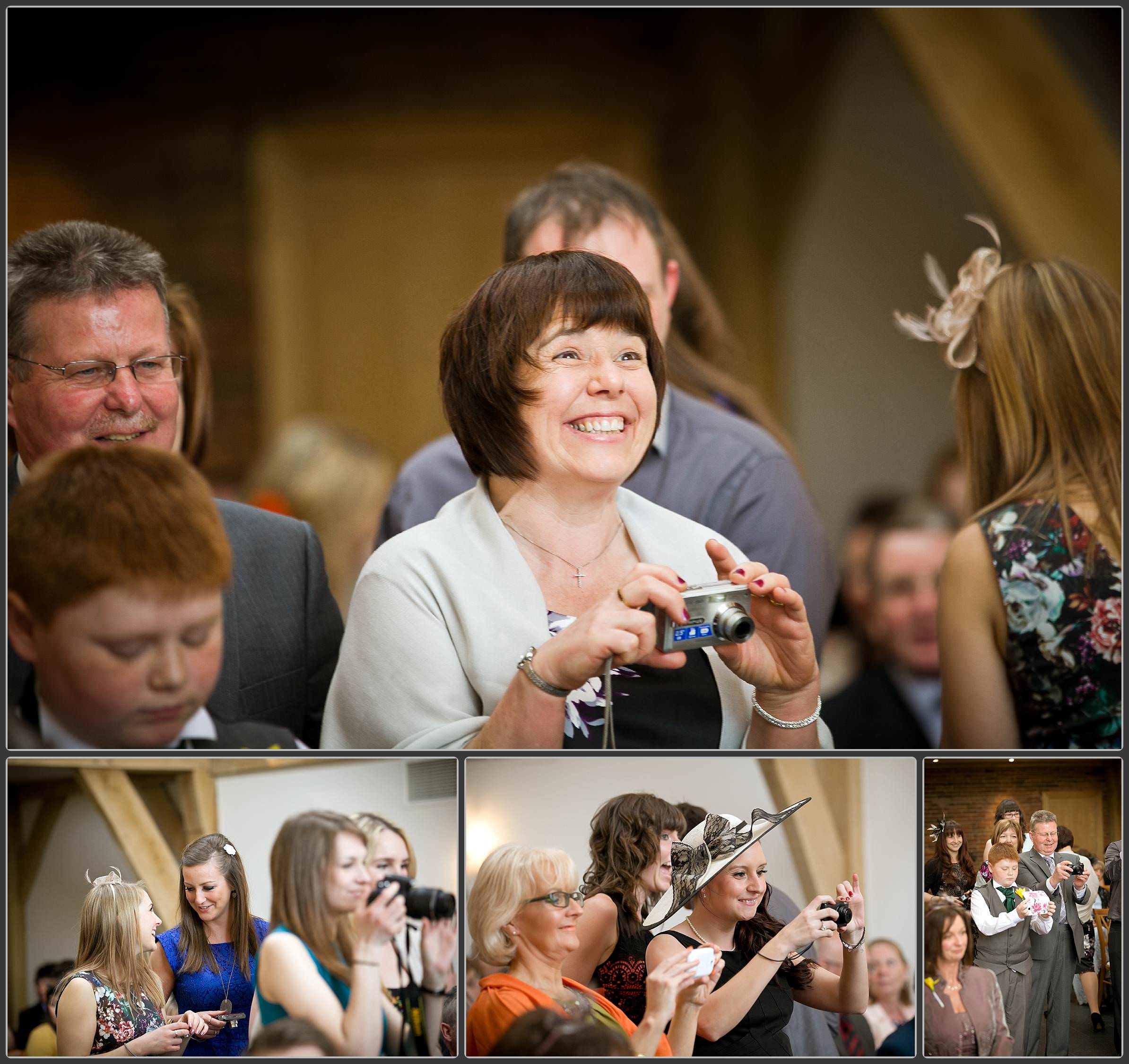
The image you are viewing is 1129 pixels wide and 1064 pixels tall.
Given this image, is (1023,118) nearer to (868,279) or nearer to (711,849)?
(868,279)

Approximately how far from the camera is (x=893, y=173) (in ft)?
14.0

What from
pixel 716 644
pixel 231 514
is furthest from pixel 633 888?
pixel 231 514

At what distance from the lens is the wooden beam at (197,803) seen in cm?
146

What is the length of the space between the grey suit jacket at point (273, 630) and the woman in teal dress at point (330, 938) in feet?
0.40

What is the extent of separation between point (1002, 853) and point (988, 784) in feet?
0.31

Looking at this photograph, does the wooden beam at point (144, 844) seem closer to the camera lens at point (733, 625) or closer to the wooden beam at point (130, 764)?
the wooden beam at point (130, 764)

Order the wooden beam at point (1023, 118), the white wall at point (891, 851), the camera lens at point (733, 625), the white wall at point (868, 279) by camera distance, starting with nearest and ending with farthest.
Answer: the camera lens at point (733, 625)
the white wall at point (891, 851)
the wooden beam at point (1023, 118)
the white wall at point (868, 279)

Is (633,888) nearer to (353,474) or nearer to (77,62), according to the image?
(353,474)

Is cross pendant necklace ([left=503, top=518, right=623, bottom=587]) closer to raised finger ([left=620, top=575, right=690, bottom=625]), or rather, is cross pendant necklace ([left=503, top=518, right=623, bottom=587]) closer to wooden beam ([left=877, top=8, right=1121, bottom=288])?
raised finger ([left=620, top=575, right=690, bottom=625])

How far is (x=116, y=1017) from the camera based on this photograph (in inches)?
58.2

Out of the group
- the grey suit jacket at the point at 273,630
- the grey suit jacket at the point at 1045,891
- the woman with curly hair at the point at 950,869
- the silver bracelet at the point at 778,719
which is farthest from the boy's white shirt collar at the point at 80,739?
the grey suit jacket at the point at 1045,891

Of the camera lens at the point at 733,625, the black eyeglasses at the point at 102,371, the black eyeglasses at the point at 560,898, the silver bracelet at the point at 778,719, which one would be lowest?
the black eyeglasses at the point at 560,898

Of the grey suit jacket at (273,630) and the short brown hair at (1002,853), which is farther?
the short brown hair at (1002,853)

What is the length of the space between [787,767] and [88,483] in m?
0.85
